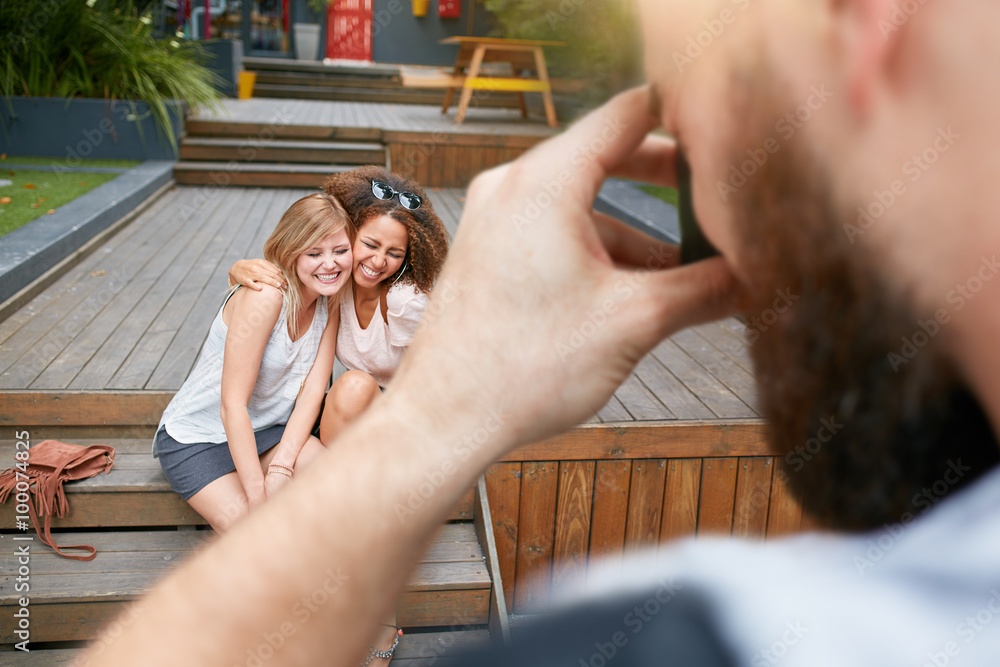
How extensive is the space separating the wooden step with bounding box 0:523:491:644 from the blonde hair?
2.39ft

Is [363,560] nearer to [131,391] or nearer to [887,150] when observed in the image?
[887,150]

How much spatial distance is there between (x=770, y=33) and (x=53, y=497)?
2.32m

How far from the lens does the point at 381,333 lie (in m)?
2.20

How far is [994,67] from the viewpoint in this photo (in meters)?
0.20

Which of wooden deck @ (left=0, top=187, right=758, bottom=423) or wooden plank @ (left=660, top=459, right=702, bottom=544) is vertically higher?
wooden deck @ (left=0, top=187, right=758, bottom=423)

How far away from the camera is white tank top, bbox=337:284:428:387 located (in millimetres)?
2137

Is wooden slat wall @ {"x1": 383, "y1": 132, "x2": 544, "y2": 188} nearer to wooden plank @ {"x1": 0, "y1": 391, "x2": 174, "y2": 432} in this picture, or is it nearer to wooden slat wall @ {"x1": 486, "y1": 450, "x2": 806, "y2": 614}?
wooden slat wall @ {"x1": 486, "y1": 450, "x2": 806, "y2": 614}

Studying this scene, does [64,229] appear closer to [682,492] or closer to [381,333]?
[381,333]

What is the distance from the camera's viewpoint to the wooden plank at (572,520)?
2275mm

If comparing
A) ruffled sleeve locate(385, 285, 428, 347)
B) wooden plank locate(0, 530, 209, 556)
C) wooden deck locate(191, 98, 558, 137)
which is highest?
wooden deck locate(191, 98, 558, 137)

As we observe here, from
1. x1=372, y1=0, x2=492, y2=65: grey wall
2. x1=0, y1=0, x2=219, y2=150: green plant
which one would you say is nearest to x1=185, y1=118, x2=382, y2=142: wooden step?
x1=0, y1=0, x2=219, y2=150: green plant

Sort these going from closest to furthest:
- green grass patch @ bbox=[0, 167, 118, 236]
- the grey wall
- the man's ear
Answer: the man's ear
green grass patch @ bbox=[0, 167, 118, 236]
the grey wall

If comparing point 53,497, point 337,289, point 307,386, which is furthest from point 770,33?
point 53,497

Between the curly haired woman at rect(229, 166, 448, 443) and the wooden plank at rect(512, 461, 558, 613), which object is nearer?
the curly haired woman at rect(229, 166, 448, 443)
